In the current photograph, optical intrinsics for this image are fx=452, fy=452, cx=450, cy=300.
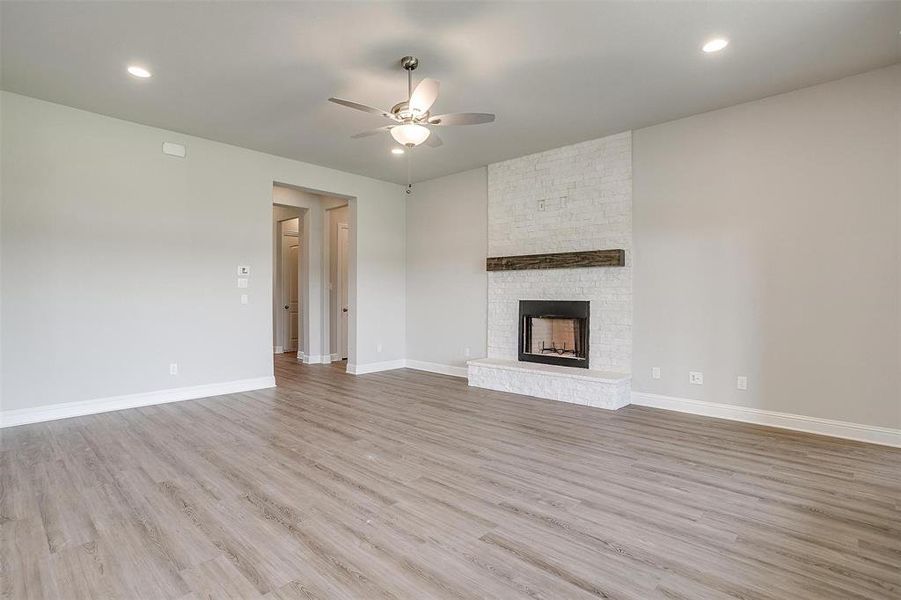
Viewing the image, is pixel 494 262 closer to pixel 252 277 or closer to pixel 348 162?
pixel 348 162

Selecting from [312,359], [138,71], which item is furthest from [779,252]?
[312,359]

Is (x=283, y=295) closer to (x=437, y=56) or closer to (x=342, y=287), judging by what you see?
(x=342, y=287)

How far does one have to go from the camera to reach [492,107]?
432 cm

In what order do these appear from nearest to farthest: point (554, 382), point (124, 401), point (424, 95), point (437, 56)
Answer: point (424, 95) < point (437, 56) < point (124, 401) < point (554, 382)

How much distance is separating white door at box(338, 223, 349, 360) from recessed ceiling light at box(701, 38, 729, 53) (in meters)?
6.14

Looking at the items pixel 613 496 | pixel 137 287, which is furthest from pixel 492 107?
pixel 137 287

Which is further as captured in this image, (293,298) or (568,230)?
(293,298)

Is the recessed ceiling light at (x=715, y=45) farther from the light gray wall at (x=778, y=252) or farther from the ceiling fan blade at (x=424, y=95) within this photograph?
the ceiling fan blade at (x=424, y=95)

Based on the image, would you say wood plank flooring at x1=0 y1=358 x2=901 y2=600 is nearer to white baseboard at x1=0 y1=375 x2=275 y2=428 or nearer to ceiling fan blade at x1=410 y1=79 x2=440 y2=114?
white baseboard at x1=0 y1=375 x2=275 y2=428

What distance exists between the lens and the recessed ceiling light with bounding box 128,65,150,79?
354 cm

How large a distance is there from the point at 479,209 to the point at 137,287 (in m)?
4.28

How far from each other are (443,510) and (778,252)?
3.71 meters

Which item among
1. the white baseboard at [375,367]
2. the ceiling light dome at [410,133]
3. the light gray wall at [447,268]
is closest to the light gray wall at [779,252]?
the light gray wall at [447,268]

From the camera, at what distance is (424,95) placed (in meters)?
3.13
